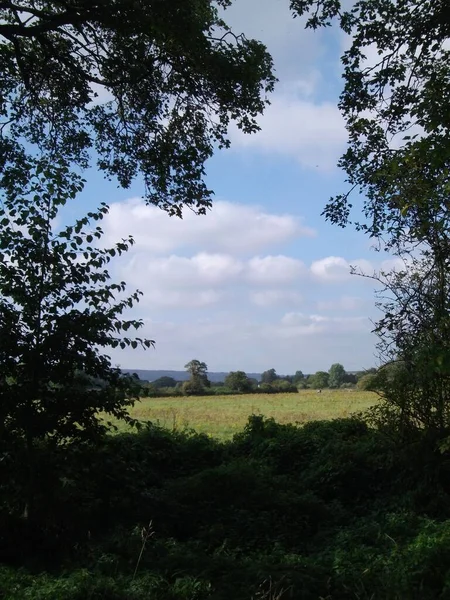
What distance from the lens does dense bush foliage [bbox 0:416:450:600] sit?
4931mm

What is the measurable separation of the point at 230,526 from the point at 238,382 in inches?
1659

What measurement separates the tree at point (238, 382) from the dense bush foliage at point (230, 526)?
38333 millimetres

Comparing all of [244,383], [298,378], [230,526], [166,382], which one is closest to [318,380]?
[298,378]

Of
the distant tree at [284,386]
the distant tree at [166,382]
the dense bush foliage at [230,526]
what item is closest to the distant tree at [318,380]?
the distant tree at [284,386]

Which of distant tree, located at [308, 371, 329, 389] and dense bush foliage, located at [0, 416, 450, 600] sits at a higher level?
distant tree, located at [308, 371, 329, 389]

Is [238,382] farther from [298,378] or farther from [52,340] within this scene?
[52,340]

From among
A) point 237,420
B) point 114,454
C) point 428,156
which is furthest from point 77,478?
point 237,420

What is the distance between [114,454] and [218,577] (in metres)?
2.55

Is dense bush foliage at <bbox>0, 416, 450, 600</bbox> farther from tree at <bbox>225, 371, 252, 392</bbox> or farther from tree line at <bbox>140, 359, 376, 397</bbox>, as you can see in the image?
tree at <bbox>225, 371, 252, 392</bbox>

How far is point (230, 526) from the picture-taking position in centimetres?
728

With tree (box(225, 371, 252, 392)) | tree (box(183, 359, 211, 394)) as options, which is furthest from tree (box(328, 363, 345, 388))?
tree (box(183, 359, 211, 394))

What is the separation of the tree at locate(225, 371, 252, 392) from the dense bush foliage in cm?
3833

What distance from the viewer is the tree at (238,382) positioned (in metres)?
49.1

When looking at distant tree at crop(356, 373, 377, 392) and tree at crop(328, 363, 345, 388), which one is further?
tree at crop(328, 363, 345, 388)
